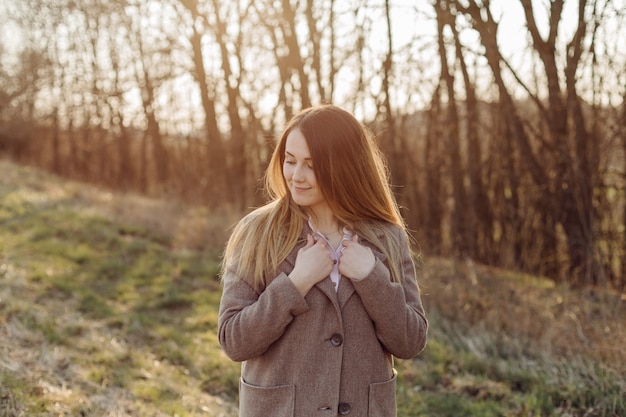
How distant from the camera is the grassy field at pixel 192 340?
4.35 m

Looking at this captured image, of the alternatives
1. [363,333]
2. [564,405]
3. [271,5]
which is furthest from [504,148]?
[363,333]

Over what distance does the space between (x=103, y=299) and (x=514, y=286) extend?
14.5ft

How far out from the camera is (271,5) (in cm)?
1122

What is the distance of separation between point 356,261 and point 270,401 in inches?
20.7

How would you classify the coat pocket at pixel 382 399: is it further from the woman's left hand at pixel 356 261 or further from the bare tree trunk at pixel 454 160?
the bare tree trunk at pixel 454 160

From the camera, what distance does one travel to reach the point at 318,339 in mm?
2100

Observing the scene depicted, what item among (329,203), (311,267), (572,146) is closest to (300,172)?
(329,203)

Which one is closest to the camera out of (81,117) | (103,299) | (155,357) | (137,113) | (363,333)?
(363,333)

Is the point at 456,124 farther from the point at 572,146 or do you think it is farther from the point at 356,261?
the point at 356,261

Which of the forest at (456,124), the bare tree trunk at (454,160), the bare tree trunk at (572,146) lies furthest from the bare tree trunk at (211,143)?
the bare tree trunk at (572,146)

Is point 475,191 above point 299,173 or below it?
above

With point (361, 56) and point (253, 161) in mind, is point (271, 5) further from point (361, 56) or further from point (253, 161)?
point (253, 161)

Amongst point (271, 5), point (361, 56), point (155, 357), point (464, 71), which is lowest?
point (155, 357)

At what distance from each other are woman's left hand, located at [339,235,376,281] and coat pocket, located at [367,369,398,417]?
0.38 m
